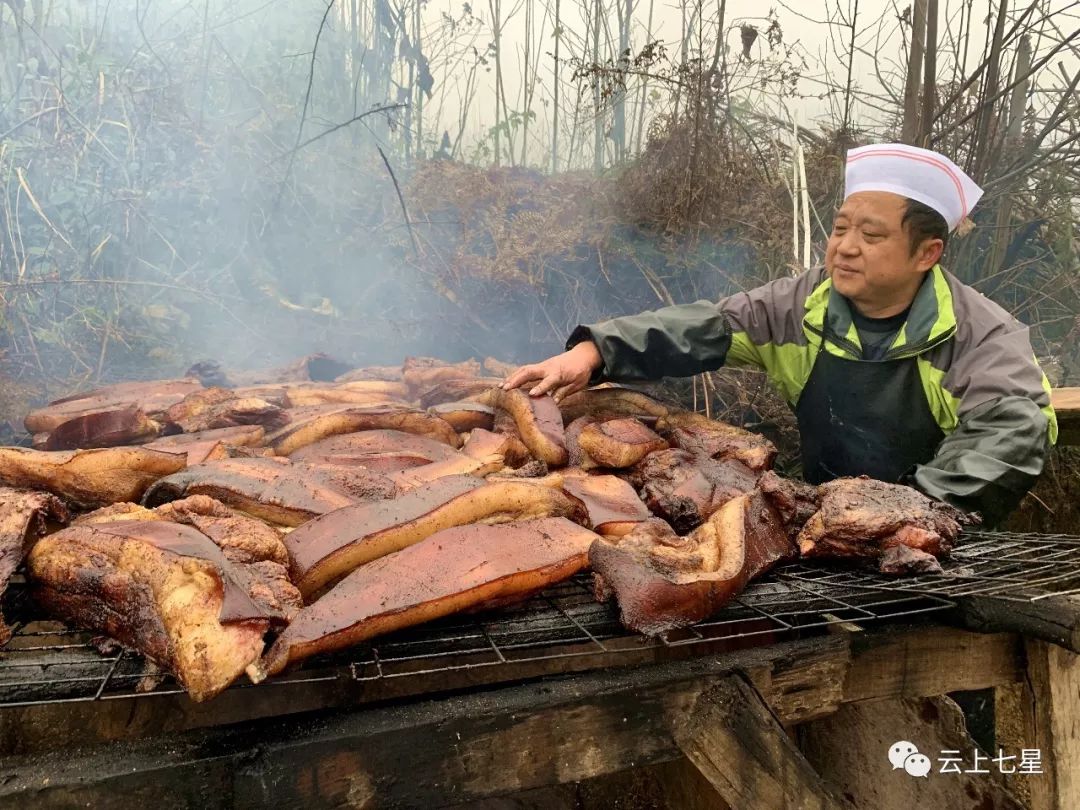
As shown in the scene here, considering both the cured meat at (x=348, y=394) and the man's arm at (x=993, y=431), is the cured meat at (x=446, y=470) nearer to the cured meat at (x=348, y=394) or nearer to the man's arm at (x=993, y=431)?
the cured meat at (x=348, y=394)

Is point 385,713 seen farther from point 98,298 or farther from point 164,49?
point 164,49

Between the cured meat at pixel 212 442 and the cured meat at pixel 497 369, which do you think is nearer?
the cured meat at pixel 212 442

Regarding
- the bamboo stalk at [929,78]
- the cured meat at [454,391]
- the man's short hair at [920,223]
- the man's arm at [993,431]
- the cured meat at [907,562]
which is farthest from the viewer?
the bamboo stalk at [929,78]

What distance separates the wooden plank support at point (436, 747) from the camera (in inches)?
58.2

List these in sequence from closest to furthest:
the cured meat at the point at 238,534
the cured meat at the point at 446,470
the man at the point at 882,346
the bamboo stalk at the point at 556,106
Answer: the cured meat at the point at 238,534
the cured meat at the point at 446,470
the man at the point at 882,346
the bamboo stalk at the point at 556,106

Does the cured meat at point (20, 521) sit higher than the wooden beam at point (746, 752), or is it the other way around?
the cured meat at point (20, 521)

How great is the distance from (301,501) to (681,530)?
1.36 meters

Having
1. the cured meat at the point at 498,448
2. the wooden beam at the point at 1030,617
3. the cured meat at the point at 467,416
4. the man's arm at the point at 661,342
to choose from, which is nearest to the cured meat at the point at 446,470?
the cured meat at the point at 498,448

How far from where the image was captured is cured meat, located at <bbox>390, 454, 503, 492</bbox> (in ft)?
8.43

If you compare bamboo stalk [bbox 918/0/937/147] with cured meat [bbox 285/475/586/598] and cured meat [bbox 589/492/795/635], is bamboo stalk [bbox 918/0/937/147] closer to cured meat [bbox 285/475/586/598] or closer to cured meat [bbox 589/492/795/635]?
cured meat [bbox 589/492/795/635]

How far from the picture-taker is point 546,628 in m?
1.85

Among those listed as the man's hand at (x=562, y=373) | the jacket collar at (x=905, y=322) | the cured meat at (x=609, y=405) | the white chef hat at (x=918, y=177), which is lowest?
the cured meat at (x=609, y=405)

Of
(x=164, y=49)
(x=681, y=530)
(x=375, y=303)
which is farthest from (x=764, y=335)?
(x=164, y=49)

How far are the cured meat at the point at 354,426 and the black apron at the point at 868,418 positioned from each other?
2.13 m
